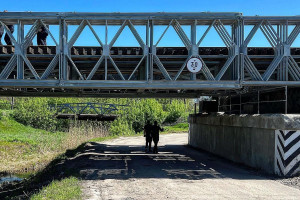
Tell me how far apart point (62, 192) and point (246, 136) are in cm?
887

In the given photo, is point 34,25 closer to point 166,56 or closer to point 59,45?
point 59,45

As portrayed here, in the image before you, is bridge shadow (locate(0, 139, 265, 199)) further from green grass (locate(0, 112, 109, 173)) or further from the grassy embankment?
green grass (locate(0, 112, 109, 173))

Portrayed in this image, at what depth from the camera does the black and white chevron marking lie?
11.7 m

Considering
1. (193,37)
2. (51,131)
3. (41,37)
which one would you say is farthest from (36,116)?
(193,37)

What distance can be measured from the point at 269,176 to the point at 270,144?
117cm

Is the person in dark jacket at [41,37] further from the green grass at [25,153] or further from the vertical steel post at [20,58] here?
the green grass at [25,153]

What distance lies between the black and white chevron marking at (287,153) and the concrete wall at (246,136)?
18 centimetres

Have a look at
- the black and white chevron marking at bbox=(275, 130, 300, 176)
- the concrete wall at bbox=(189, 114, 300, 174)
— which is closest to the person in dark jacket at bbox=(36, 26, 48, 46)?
the concrete wall at bbox=(189, 114, 300, 174)

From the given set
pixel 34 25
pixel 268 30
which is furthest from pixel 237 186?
pixel 34 25

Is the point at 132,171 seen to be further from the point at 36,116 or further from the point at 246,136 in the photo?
the point at 36,116

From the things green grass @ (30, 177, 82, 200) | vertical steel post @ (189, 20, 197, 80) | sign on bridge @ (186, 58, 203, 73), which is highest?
vertical steel post @ (189, 20, 197, 80)

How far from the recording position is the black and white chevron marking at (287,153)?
11734 millimetres

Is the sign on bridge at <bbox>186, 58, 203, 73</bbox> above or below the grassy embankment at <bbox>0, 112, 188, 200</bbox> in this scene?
above

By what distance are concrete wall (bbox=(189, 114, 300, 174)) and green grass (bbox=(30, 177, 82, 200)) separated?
7.06m
